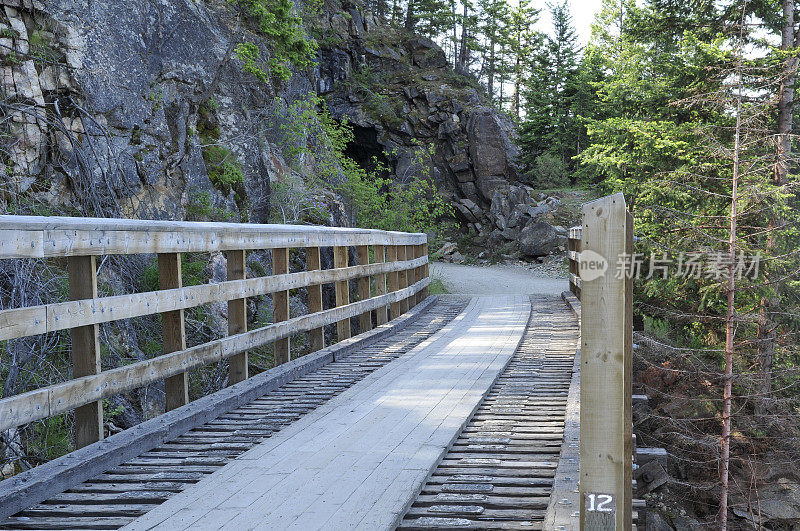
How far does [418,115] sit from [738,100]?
23.6m

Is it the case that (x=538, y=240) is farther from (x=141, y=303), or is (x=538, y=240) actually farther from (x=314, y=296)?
(x=141, y=303)

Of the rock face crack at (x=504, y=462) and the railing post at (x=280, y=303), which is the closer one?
the rock face crack at (x=504, y=462)

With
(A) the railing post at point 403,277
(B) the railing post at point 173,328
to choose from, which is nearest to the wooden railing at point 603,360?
(B) the railing post at point 173,328

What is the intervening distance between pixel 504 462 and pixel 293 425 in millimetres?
1577

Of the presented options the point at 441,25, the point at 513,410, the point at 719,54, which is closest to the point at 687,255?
the point at 719,54

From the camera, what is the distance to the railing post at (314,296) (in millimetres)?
7184

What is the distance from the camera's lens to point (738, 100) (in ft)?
35.8

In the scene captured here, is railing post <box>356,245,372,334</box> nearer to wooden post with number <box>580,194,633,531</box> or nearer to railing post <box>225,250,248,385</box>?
railing post <box>225,250,248,385</box>

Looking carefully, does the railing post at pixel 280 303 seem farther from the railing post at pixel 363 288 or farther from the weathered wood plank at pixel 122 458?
the railing post at pixel 363 288

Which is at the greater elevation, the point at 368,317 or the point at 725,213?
the point at 725,213

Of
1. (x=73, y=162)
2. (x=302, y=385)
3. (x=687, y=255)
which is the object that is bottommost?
(x=302, y=385)

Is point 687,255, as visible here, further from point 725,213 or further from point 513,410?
point 513,410

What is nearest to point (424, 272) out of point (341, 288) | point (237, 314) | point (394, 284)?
point (394, 284)

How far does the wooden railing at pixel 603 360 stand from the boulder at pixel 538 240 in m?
25.9
